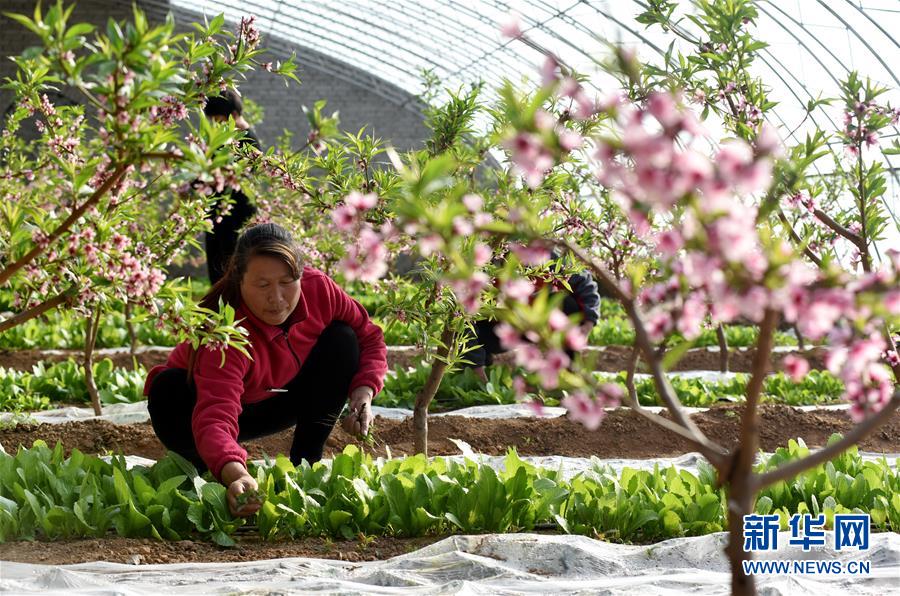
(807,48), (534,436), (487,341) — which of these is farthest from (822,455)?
(807,48)

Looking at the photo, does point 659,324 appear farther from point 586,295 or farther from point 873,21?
point 873,21

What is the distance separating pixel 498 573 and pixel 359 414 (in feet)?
3.01

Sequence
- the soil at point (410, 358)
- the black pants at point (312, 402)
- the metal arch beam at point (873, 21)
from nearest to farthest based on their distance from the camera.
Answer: the black pants at point (312, 402), the soil at point (410, 358), the metal arch beam at point (873, 21)

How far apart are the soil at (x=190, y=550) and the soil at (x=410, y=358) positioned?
3.36 m

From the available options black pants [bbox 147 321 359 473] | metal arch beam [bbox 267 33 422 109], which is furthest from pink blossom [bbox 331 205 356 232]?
metal arch beam [bbox 267 33 422 109]

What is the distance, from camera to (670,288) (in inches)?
57.2

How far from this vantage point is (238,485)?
2.71 metres

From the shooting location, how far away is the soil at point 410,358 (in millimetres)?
7297

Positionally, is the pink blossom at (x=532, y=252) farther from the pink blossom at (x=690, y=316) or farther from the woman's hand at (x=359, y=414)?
the woman's hand at (x=359, y=414)

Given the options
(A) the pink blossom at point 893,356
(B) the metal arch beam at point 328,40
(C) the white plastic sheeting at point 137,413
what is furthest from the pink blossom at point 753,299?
(B) the metal arch beam at point 328,40

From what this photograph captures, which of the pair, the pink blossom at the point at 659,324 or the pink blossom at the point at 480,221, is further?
the pink blossom at the point at 480,221

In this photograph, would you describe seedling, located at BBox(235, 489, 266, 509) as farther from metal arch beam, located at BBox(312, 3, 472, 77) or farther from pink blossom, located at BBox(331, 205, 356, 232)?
metal arch beam, located at BBox(312, 3, 472, 77)

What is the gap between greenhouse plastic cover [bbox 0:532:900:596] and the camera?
2377 mm

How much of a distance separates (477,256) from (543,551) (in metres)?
1.47
